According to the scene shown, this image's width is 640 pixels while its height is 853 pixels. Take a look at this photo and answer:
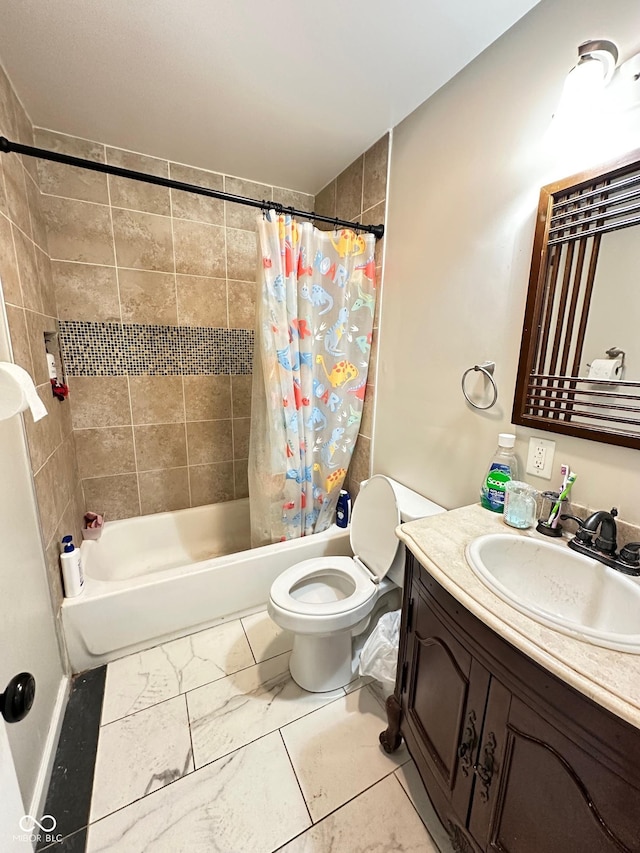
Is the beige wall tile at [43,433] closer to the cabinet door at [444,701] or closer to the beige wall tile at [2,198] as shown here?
the beige wall tile at [2,198]

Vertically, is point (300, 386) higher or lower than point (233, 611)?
higher

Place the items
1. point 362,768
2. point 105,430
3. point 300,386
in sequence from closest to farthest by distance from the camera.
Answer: point 362,768 < point 300,386 < point 105,430

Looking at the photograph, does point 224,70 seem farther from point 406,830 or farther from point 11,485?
point 406,830

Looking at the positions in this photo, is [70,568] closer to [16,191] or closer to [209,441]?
[209,441]

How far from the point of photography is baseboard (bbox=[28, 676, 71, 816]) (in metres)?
1.01

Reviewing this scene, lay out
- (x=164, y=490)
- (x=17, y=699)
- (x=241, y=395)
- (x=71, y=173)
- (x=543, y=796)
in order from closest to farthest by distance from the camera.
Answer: (x=17, y=699) < (x=543, y=796) < (x=71, y=173) < (x=164, y=490) < (x=241, y=395)

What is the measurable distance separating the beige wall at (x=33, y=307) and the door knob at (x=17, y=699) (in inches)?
35.8

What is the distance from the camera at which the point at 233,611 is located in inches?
68.6

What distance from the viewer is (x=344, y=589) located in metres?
1.57

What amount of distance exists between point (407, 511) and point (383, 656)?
56 centimetres

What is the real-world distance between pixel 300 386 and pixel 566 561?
4.07ft

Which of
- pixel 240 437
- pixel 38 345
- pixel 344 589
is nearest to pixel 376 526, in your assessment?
pixel 344 589

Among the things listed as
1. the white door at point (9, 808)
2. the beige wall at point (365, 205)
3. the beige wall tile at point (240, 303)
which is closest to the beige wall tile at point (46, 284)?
Answer: the beige wall tile at point (240, 303)

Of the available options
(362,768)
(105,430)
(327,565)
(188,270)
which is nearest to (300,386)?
(327,565)
